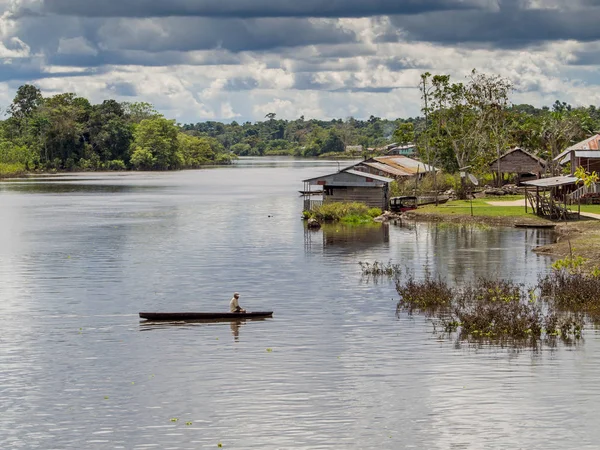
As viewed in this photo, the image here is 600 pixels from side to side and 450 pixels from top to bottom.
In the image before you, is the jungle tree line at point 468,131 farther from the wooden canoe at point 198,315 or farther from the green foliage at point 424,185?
the wooden canoe at point 198,315

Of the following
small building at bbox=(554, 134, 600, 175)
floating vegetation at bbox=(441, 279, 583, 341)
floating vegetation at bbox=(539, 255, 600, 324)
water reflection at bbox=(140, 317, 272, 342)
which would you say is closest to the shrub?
small building at bbox=(554, 134, 600, 175)

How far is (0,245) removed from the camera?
232 ft

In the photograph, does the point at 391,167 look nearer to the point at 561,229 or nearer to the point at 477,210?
the point at 477,210

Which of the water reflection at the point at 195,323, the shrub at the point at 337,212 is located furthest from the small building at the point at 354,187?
the water reflection at the point at 195,323

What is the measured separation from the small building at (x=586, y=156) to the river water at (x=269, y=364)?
24374 mm

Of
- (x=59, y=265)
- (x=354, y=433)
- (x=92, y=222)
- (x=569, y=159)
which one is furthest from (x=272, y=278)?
(x=569, y=159)

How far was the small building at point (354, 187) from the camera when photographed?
85.6m

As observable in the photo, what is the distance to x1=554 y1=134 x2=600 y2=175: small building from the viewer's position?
278 feet

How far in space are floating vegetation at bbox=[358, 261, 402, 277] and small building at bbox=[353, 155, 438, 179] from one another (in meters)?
51.4

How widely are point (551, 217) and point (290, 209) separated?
1365 inches

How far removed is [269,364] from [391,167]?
89199mm

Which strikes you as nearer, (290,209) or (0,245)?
(0,245)

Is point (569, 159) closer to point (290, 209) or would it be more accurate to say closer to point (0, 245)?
point (290, 209)

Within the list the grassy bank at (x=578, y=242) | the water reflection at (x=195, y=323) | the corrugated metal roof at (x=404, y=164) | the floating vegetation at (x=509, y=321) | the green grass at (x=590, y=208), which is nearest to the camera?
the floating vegetation at (x=509, y=321)
